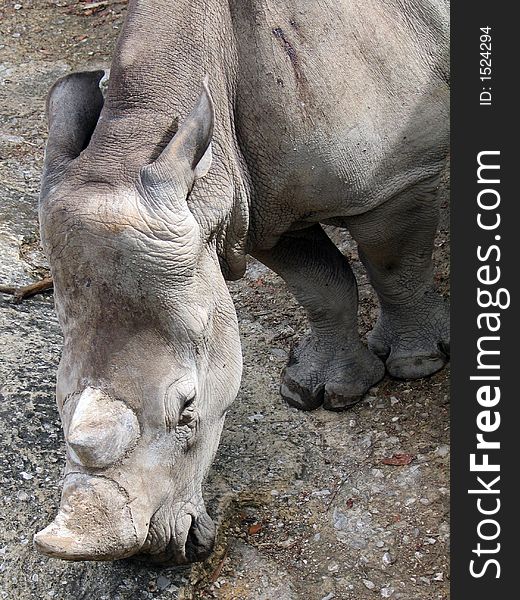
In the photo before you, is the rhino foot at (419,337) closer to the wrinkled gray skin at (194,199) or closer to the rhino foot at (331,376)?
the rhino foot at (331,376)

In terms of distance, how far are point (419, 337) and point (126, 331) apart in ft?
6.33

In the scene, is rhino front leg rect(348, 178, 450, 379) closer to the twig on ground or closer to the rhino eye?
the rhino eye

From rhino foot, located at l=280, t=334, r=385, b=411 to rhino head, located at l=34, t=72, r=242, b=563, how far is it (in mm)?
1453

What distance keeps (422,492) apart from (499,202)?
115cm

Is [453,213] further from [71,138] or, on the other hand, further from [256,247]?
[71,138]

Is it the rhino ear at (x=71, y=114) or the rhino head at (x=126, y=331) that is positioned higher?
the rhino ear at (x=71, y=114)

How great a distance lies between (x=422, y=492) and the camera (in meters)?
3.90

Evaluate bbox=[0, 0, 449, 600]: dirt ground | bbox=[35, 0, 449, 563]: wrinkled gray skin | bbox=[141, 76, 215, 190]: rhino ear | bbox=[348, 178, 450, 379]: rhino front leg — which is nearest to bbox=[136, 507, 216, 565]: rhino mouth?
bbox=[35, 0, 449, 563]: wrinkled gray skin

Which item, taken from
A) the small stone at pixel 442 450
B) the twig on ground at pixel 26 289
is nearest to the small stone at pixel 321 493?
the small stone at pixel 442 450

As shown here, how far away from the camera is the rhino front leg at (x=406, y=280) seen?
388 cm

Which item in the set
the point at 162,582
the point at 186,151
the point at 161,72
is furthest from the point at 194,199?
the point at 162,582

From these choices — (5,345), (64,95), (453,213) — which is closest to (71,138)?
(64,95)

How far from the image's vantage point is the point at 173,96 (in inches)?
123

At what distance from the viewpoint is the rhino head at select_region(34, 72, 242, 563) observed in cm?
276
